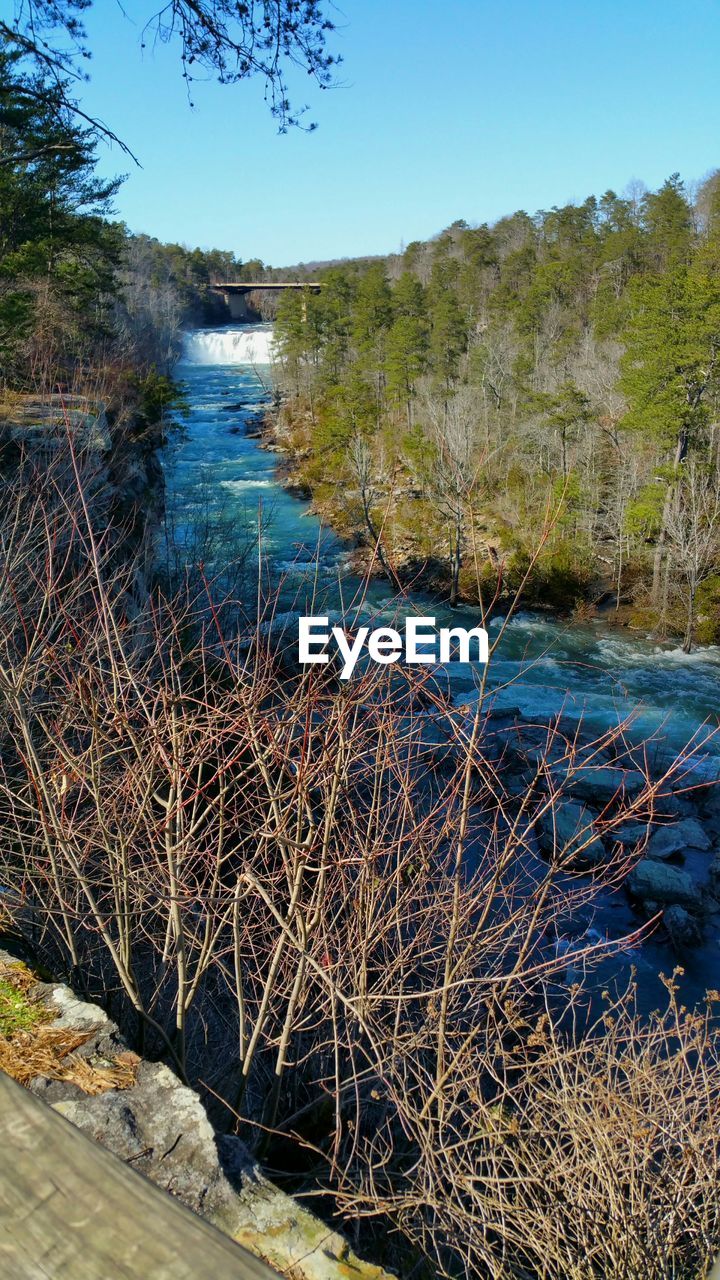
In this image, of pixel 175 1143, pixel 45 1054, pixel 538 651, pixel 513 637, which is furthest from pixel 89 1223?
pixel 513 637

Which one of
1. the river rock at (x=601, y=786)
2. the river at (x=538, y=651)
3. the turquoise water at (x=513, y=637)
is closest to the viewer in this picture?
the river at (x=538, y=651)

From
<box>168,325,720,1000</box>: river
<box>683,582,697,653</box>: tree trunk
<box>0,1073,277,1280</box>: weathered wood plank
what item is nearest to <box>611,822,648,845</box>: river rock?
<box>168,325,720,1000</box>: river

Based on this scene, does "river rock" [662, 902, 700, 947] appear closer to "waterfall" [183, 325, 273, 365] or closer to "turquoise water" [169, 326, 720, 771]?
"turquoise water" [169, 326, 720, 771]

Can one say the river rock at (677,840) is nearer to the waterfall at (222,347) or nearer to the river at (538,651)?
the river at (538,651)

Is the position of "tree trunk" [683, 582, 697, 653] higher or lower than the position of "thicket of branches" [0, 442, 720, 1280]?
lower

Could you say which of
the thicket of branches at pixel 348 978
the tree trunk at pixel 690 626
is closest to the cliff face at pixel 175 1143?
the thicket of branches at pixel 348 978

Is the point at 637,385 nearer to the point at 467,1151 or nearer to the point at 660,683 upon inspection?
the point at 660,683
